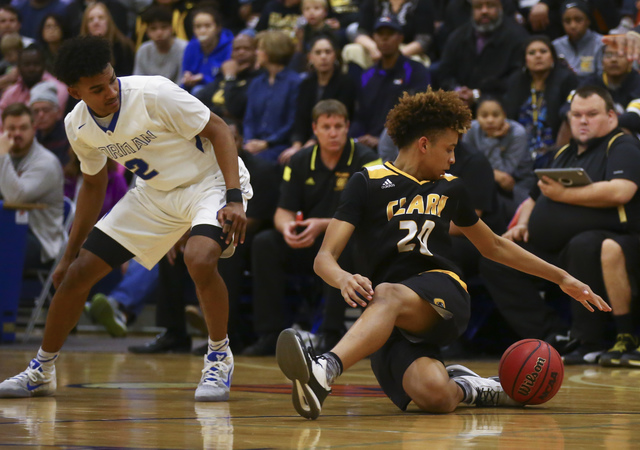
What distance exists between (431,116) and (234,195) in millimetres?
1065

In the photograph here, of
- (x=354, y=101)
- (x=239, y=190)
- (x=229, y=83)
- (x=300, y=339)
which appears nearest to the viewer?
(x=300, y=339)

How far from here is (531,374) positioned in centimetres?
429

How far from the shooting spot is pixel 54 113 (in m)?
11.1

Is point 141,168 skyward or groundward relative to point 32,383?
skyward

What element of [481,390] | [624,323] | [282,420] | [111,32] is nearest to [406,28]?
[111,32]

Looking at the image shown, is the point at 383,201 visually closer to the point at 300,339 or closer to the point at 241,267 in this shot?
the point at 300,339

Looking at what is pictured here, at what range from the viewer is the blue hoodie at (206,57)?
11.5 metres

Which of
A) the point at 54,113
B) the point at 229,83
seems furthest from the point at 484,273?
the point at 54,113

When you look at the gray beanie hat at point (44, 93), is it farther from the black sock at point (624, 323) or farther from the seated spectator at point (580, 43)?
the black sock at point (624, 323)

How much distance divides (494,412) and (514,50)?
631cm

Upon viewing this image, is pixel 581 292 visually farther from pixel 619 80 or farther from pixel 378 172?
pixel 619 80

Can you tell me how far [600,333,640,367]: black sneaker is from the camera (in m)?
6.73

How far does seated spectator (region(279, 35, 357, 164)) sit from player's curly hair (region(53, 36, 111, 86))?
195 inches

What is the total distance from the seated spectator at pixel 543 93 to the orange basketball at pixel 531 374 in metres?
4.61
